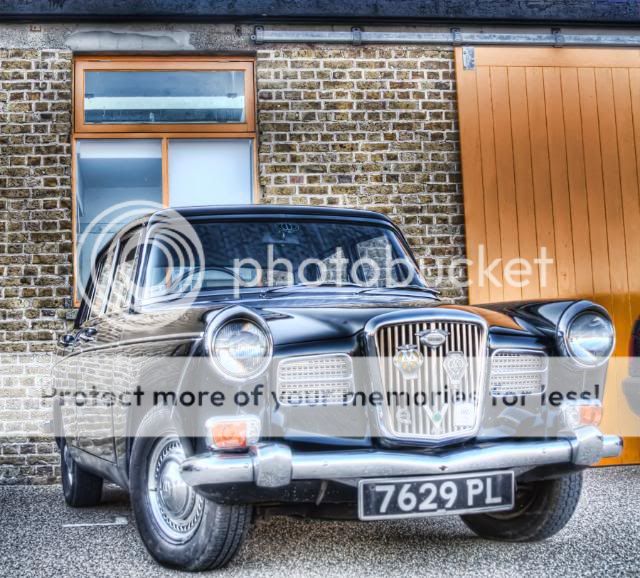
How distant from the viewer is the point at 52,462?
20.2ft

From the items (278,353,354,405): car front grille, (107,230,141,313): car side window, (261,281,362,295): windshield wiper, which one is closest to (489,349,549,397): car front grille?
(278,353,354,405): car front grille

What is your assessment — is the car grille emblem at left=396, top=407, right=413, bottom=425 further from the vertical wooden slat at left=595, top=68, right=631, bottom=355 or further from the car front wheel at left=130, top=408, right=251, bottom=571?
the vertical wooden slat at left=595, top=68, right=631, bottom=355

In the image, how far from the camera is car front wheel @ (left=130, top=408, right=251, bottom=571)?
9.75ft

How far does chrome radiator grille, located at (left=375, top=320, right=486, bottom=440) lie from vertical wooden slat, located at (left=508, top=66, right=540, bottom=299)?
141 inches

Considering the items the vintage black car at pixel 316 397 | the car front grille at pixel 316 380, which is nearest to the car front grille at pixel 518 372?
the vintage black car at pixel 316 397

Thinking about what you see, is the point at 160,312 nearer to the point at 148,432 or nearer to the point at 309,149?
the point at 148,432

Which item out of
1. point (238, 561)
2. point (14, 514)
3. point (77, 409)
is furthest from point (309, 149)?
point (238, 561)

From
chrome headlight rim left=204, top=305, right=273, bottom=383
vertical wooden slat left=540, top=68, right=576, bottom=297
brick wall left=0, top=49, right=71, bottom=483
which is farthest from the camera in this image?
vertical wooden slat left=540, top=68, right=576, bottom=297

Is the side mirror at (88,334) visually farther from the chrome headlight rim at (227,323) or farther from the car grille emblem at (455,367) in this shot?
the car grille emblem at (455,367)

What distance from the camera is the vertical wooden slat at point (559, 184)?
6.65 m

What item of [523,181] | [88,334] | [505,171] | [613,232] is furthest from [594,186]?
[88,334]

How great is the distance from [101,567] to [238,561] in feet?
1.93

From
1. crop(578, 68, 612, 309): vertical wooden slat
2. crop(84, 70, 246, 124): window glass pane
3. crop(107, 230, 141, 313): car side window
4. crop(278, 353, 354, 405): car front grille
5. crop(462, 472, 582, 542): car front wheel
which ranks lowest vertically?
crop(462, 472, 582, 542): car front wheel

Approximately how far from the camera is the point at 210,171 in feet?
21.7
